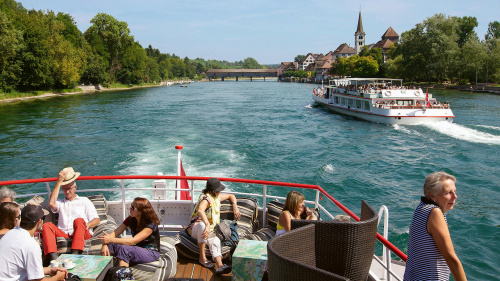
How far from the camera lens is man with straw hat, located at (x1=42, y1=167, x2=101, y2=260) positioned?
16.5 feet

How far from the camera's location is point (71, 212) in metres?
5.28

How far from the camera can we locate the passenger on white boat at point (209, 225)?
16.8 ft

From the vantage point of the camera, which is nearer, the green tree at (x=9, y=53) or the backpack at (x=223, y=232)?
the backpack at (x=223, y=232)

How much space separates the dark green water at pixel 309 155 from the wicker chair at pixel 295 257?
27.5ft

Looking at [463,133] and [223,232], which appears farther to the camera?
[463,133]

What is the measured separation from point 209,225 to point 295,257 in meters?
2.45

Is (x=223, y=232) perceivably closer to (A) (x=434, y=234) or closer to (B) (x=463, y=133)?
(A) (x=434, y=234)

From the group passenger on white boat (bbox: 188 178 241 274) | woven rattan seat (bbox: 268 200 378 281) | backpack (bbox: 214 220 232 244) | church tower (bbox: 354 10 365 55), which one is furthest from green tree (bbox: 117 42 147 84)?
church tower (bbox: 354 10 365 55)

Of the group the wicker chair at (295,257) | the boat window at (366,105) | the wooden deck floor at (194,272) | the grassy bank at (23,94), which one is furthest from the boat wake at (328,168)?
the grassy bank at (23,94)

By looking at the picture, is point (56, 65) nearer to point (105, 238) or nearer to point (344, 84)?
point (344, 84)

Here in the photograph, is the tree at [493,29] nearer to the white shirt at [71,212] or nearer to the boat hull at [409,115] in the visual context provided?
the boat hull at [409,115]

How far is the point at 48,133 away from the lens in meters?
27.5

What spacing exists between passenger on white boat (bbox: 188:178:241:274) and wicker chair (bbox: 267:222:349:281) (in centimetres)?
219

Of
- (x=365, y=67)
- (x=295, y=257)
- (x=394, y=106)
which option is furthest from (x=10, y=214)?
(x=365, y=67)
